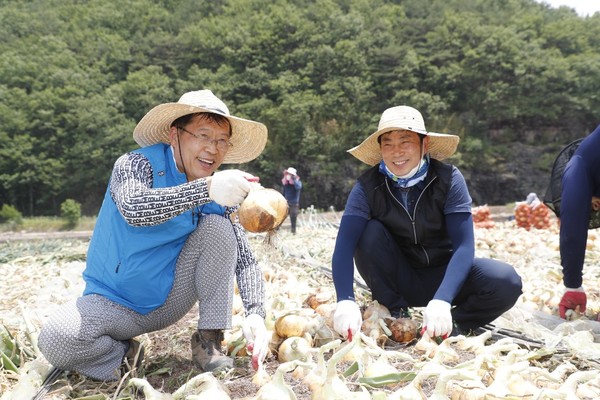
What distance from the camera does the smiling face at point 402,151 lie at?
82.7 inches

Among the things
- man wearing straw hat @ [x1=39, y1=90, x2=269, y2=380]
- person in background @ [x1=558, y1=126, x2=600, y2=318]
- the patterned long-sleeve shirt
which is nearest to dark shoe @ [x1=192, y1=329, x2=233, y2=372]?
man wearing straw hat @ [x1=39, y1=90, x2=269, y2=380]

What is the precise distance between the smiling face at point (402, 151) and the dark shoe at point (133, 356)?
118 cm

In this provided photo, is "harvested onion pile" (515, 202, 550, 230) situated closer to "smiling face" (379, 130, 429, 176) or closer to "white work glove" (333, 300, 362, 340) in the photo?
"smiling face" (379, 130, 429, 176)

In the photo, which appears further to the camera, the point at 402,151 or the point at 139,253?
the point at 402,151

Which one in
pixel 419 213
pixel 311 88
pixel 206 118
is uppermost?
pixel 311 88

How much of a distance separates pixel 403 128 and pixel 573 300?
3.83 feet

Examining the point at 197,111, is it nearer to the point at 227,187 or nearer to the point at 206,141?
the point at 206,141

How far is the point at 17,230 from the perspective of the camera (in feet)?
65.0

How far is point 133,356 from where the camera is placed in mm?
1856

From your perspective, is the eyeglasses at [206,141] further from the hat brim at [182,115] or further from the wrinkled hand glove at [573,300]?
the wrinkled hand glove at [573,300]

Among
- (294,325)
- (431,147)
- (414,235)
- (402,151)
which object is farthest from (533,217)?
(294,325)

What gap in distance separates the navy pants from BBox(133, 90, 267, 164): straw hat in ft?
1.98

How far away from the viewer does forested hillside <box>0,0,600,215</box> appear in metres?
30.0

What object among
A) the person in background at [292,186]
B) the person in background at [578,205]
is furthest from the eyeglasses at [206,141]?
the person in background at [292,186]
